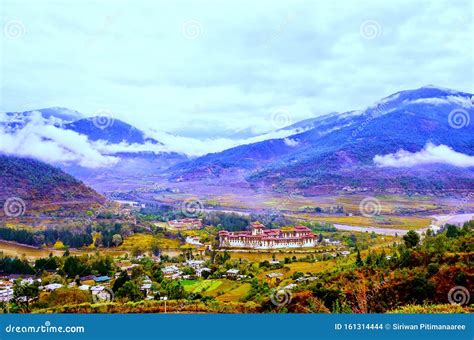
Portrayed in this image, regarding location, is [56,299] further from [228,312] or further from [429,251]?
[429,251]

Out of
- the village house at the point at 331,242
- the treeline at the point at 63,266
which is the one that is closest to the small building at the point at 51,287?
the treeline at the point at 63,266

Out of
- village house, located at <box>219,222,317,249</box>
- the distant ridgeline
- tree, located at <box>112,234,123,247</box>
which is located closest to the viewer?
village house, located at <box>219,222,317,249</box>

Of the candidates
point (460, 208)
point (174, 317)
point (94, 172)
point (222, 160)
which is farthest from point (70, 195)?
point (460, 208)

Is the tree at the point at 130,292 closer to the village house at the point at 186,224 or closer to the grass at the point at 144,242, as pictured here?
the grass at the point at 144,242

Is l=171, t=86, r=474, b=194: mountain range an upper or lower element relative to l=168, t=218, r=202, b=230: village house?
upper

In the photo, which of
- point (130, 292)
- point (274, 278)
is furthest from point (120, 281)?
point (274, 278)

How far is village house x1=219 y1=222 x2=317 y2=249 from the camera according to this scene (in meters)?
6.94

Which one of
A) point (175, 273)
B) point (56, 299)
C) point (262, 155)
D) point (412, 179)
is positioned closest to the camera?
point (56, 299)

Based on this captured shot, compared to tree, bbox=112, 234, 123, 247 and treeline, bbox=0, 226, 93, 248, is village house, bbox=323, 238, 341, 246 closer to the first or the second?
tree, bbox=112, 234, 123, 247

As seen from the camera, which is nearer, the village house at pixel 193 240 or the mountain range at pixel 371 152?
the village house at pixel 193 240

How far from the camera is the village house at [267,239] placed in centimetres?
694

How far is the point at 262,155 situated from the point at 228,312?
7908 mm

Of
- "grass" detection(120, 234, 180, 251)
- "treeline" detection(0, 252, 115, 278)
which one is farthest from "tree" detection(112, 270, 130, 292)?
"grass" detection(120, 234, 180, 251)

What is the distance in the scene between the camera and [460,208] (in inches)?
306
